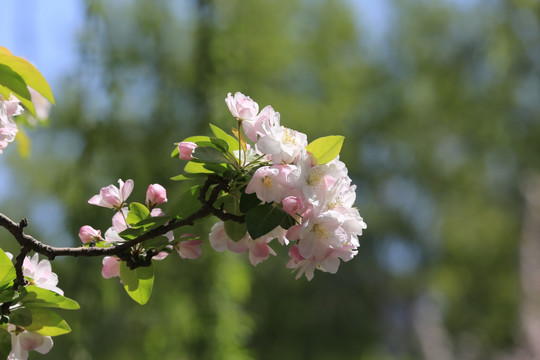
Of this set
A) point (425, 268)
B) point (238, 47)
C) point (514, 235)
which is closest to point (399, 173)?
point (425, 268)

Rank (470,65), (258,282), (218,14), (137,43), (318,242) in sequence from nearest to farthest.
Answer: (318,242) < (218,14) < (137,43) < (258,282) < (470,65)

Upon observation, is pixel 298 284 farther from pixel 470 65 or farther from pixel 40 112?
pixel 40 112

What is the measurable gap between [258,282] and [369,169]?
282 cm

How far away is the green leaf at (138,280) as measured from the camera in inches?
34.4

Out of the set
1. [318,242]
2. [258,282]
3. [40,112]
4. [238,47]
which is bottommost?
[318,242]

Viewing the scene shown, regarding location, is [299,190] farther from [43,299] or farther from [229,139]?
[43,299]

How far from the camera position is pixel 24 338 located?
84cm

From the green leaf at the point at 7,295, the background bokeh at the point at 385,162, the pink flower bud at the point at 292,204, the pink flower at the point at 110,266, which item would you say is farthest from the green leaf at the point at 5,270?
the background bokeh at the point at 385,162

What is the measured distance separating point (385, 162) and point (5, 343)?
9685 mm

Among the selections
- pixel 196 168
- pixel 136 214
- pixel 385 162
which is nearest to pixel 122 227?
pixel 136 214

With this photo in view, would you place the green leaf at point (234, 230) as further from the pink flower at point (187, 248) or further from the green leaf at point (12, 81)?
the green leaf at point (12, 81)

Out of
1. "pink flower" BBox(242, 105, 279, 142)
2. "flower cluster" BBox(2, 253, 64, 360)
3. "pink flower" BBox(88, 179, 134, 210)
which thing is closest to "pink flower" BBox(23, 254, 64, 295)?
"flower cluster" BBox(2, 253, 64, 360)

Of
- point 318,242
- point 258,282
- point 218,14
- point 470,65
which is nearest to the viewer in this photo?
point 318,242

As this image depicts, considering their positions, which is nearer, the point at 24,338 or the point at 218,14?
the point at 24,338
